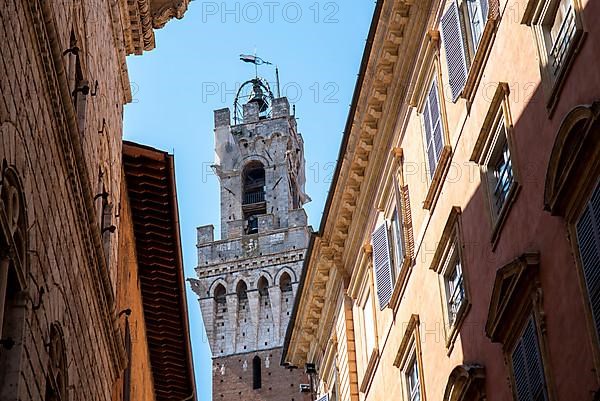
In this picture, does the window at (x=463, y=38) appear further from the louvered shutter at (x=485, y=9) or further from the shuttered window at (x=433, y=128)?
the shuttered window at (x=433, y=128)

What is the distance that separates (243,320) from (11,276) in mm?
65661

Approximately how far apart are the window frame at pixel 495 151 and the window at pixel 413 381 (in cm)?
399

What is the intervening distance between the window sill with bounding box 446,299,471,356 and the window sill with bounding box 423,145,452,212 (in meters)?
2.00

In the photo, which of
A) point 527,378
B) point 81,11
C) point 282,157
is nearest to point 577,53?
point 527,378

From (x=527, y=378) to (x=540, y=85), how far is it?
9.87 ft

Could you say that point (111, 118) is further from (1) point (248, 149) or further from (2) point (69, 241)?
(1) point (248, 149)

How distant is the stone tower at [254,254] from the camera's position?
2958 inches

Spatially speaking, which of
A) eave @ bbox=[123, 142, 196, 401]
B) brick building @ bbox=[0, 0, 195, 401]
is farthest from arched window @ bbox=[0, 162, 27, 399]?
eave @ bbox=[123, 142, 196, 401]

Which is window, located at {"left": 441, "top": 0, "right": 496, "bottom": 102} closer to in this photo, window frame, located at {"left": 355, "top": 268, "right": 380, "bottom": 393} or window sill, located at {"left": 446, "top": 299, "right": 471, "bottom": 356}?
window sill, located at {"left": 446, "top": 299, "right": 471, "bottom": 356}

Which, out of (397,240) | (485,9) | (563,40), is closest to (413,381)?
(397,240)

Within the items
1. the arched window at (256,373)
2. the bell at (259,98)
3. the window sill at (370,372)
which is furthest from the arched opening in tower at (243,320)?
the window sill at (370,372)

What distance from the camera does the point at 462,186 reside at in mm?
16453

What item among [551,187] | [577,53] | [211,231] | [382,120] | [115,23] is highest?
[211,231]

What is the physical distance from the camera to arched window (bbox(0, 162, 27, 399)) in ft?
35.2
